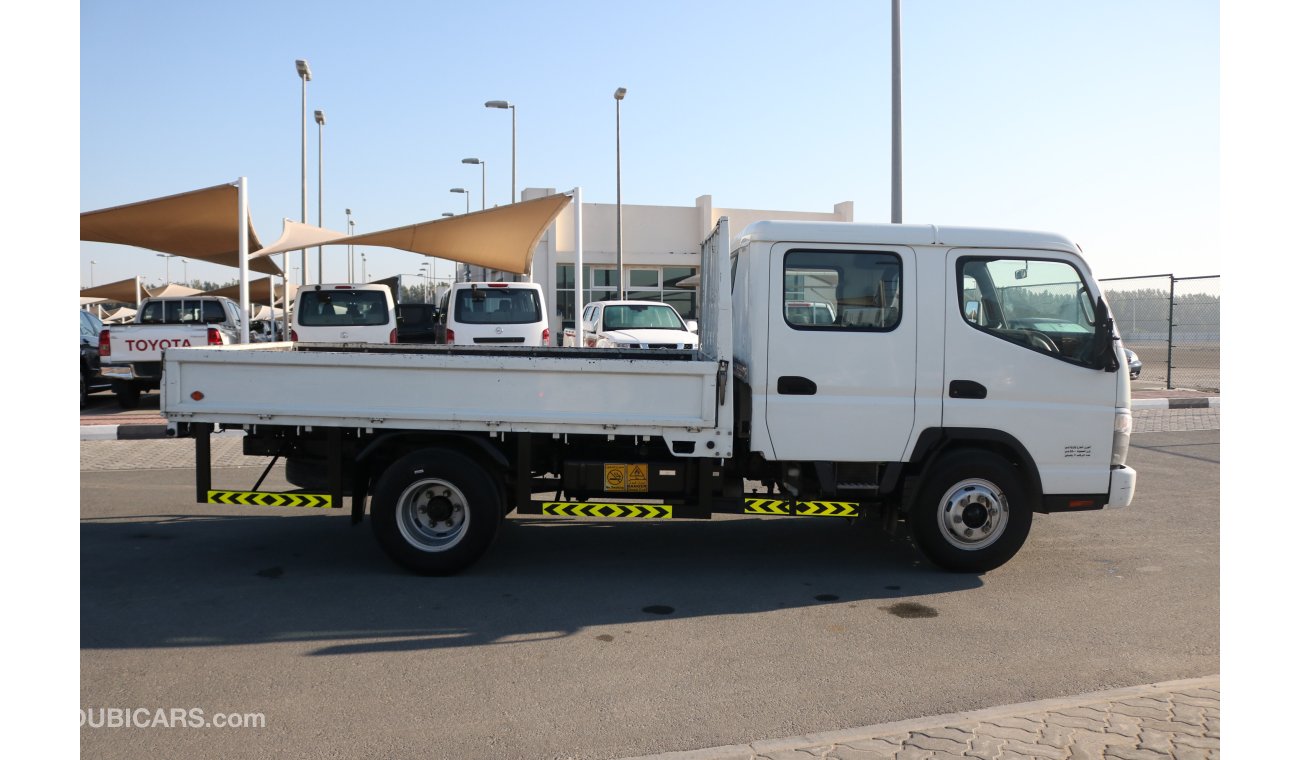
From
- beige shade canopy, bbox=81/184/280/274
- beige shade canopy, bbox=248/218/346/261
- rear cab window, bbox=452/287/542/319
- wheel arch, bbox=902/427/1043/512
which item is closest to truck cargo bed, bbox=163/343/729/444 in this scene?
wheel arch, bbox=902/427/1043/512

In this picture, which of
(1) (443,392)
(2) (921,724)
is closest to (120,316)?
(1) (443,392)

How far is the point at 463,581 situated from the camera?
21.4 feet

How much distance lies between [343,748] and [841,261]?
4.12 metres

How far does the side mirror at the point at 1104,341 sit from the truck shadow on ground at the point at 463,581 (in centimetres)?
165

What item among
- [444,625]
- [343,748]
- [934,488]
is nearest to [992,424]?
[934,488]

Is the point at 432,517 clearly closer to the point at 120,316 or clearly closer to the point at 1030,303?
the point at 1030,303

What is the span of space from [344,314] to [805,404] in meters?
11.9

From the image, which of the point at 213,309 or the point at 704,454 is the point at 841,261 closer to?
the point at 704,454

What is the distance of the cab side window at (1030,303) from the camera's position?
6.46m

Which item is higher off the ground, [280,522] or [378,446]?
[378,446]

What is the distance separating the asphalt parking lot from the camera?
436 cm

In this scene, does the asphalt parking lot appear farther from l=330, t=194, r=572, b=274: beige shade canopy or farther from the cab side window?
l=330, t=194, r=572, b=274: beige shade canopy

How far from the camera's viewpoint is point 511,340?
1636 centimetres

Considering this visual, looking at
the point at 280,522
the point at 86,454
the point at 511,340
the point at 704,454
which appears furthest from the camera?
the point at 511,340
